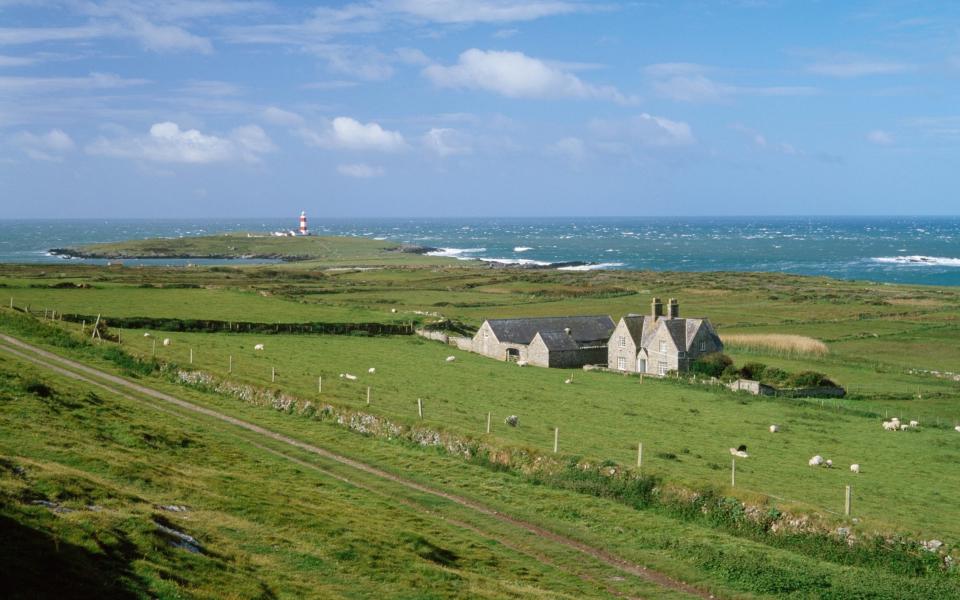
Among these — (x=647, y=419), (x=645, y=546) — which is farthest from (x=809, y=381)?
(x=645, y=546)

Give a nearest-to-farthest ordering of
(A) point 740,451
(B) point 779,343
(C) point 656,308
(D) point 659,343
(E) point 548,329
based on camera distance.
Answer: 1. (A) point 740,451
2. (D) point 659,343
3. (C) point 656,308
4. (E) point 548,329
5. (B) point 779,343

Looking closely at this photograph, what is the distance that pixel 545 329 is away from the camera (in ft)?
257

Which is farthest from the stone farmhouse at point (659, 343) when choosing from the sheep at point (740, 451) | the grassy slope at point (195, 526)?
the grassy slope at point (195, 526)

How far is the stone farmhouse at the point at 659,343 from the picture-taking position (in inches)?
2864

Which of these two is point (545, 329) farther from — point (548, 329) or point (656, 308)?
point (656, 308)

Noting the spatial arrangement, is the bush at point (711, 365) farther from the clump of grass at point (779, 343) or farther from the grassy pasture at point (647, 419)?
→ the clump of grass at point (779, 343)

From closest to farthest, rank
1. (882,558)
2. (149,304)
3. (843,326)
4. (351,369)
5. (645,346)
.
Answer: (882,558), (351,369), (645,346), (149,304), (843,326)

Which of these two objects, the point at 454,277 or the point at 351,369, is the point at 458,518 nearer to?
the point at 351,369

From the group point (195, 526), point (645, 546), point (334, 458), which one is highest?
point (195, 526)

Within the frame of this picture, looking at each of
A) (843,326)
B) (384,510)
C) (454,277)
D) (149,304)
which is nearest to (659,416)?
(384,510)

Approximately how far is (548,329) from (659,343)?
10447mm

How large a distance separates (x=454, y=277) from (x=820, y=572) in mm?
150391

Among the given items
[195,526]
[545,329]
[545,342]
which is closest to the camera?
[195,526]

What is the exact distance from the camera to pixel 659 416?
51.1m
